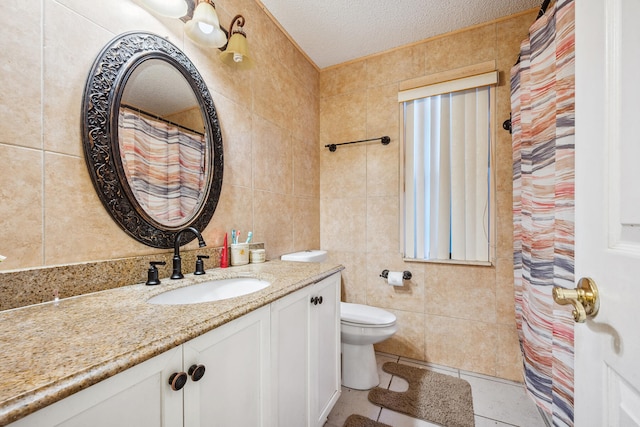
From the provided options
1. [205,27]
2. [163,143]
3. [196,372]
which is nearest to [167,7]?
[205,27]

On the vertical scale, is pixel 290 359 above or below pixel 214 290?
below

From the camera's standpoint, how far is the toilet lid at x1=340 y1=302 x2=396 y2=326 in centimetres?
161

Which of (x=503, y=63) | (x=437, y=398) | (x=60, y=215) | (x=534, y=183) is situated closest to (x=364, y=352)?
(x=437, y=398)

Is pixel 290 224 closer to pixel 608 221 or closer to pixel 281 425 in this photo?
pixel 281 425

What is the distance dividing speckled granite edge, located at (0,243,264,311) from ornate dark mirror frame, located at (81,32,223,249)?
10cm

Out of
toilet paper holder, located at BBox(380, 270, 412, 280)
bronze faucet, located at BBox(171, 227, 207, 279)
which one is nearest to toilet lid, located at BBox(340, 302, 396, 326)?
toilet paper holder, located at BBox(380, 270, 412, 280)

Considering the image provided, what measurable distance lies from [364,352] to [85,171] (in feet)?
5.65

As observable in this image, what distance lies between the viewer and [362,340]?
1.63 metres

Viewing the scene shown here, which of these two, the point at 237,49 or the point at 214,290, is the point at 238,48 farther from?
the point at 214,290

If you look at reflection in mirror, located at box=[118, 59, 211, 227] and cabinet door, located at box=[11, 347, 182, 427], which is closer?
cabinet door, located at box=[11, 347, 182, 427]

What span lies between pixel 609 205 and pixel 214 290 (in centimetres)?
122

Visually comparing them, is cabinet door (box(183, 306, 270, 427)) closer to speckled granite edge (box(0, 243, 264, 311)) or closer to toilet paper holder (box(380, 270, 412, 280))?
speckled granite edge (box(0, 243, 264, 311))

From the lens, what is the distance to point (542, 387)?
1128 mm

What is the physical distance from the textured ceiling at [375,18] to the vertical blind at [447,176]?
463 millimetres
